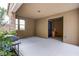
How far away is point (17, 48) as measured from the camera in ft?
8.66

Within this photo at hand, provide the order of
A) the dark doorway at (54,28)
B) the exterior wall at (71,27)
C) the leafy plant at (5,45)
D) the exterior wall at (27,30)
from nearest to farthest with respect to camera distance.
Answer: the leafy plant at (5,45) < the exterior wall at (27,30) < the exterior wall at (71,27) < the dark doorway at (54,28)

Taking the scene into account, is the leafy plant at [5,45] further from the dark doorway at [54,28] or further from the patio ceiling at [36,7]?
the dark doorway at [54,28]

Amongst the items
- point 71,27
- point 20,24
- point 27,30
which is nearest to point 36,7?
point 27,30

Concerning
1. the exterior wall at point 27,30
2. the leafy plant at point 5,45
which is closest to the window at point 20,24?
the exterior wall at point 27,30

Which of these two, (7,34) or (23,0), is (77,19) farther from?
(7,34)

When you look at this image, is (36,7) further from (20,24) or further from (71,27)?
(71,27)

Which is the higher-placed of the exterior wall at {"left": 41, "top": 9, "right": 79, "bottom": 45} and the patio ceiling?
the patio ceiling

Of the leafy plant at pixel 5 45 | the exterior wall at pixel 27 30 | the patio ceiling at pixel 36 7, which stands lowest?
the leafy plant at pixel 5 45

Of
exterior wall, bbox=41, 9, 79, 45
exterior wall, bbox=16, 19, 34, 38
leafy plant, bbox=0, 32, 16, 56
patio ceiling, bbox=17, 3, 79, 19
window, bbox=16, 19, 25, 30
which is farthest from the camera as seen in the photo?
exterior wall, bbox=41, 9, 79, 45

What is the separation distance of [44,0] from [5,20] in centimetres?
115

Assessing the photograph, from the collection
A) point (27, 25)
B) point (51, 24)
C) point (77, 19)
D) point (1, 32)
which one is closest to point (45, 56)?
point (27, 25)

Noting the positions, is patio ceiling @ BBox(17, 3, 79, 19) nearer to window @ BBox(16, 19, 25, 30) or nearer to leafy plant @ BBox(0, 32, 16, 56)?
window @ BBox(16, 19, 25, 30)

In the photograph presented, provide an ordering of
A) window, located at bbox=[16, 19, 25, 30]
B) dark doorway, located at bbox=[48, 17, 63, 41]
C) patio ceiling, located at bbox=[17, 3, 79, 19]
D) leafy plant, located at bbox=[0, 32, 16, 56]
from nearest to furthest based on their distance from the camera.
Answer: leafy plant, located at bbox=[0, 32, 16, 56], window, located at bbox=[16, 19, 25, 30], patio ceiling, located at bbox=[17, 3, 79, 19], dark doorway, located at bbox=[48, 17, 63, 41]

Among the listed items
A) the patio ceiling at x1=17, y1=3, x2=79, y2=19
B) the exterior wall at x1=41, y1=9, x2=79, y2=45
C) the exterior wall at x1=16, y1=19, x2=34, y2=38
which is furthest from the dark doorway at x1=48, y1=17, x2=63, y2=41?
the exterior wall at x1=16, y1=19, x2=34, y2=38
